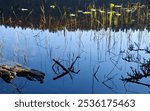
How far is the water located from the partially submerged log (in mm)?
103

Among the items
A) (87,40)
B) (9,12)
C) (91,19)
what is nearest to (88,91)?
(87,40)

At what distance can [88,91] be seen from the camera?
7566 mm

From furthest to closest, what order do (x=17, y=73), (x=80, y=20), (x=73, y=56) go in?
(x=80, y=20) → (x=73, y=56) → (x=17, y=73)

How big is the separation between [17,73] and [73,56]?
220 cm

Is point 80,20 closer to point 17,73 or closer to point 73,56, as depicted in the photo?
point 73,56

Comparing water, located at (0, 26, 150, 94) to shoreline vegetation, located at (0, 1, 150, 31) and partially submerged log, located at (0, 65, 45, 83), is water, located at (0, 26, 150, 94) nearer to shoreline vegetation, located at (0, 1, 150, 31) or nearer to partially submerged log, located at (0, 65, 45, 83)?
partially submerged log, located at (0, 65, 45, 83)

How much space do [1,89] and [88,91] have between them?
5.28ft

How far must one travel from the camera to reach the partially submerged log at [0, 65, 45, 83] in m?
7.37

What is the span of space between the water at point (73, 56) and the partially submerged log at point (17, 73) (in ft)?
0.34

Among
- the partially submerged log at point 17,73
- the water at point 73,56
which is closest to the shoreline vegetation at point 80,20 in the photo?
the water at point 73,56

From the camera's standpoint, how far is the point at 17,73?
758 cm

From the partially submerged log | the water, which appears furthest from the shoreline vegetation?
the partially submerged log

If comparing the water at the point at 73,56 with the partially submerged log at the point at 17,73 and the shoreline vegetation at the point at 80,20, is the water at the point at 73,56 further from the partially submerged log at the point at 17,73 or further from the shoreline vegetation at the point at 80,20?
the shoreline vegetation at the point at 80,20

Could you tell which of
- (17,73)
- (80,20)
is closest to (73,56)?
(17,73)
